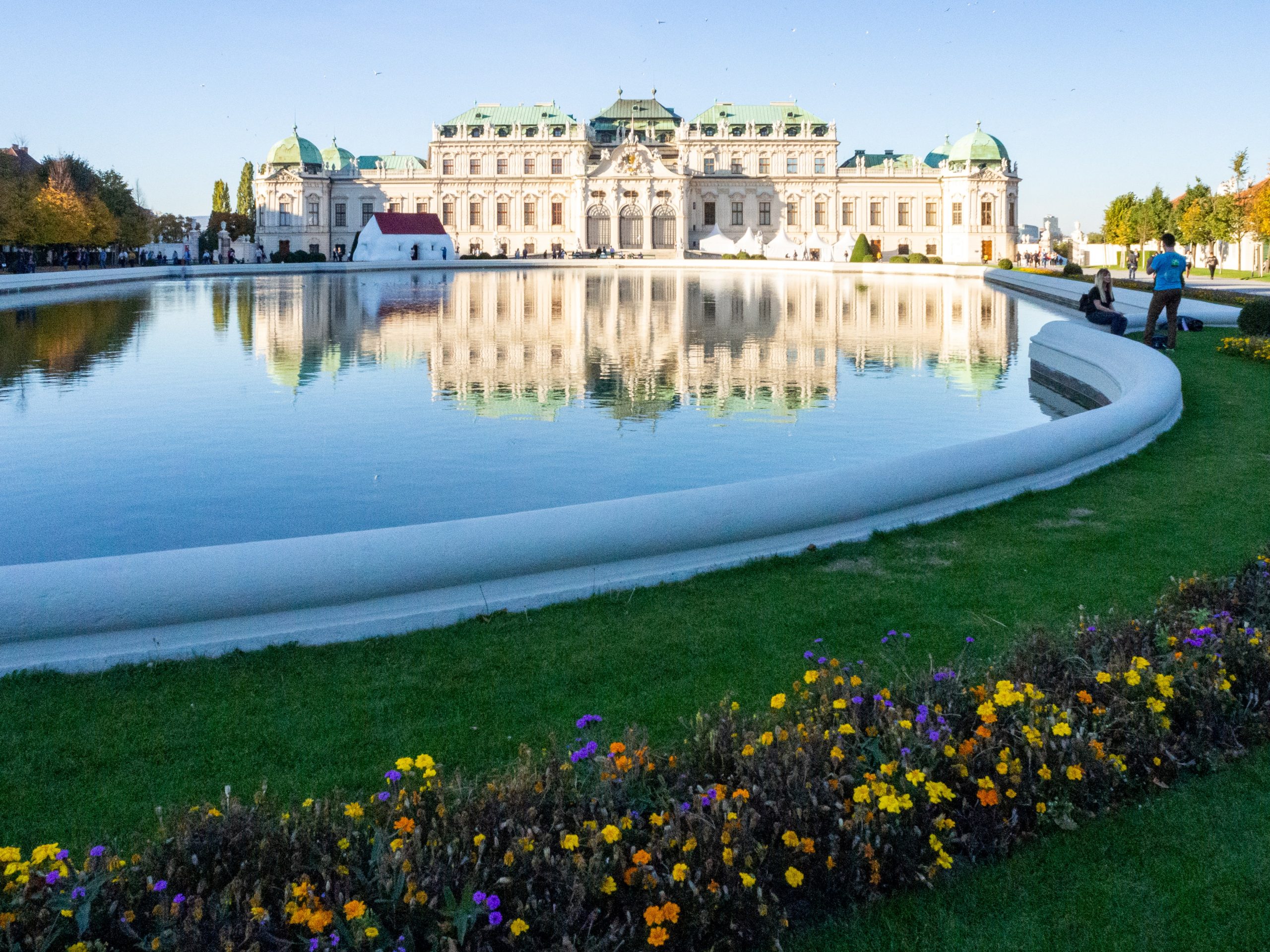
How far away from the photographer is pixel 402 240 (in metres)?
85.4

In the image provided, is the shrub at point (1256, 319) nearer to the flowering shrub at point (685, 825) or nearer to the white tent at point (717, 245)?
the flowering shrub at point (685, 825)

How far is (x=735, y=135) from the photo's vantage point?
346 feet

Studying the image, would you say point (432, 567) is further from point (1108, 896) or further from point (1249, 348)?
point (1249, 348)

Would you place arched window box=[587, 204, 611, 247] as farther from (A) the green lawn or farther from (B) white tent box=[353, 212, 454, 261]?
(A) the green lawn

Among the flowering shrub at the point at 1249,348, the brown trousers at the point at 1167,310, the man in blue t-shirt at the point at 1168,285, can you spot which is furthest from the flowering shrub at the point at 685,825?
the brown trousers at the point at 1167,310

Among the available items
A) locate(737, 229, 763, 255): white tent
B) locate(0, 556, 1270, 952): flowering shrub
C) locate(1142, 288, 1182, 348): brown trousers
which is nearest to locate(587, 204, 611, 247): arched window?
locate(737, 229, 763, 255): white tent

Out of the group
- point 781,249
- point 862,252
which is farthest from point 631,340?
point 781,249

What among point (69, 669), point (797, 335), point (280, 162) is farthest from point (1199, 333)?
point (280, 162)

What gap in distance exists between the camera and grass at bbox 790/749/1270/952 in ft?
11.0

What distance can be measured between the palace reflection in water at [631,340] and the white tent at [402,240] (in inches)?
1656

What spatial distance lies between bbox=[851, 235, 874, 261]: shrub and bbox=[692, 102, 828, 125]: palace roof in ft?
85.0

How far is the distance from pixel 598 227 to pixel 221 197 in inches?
2147

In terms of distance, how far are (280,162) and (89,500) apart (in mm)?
103669

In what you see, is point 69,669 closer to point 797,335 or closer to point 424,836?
point 424,836
